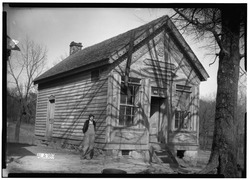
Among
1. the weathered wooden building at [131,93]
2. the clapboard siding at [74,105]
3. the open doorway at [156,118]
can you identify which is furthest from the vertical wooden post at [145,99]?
the clapboard siding at [74,105]

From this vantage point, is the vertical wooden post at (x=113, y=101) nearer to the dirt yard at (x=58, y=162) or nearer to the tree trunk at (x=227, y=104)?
the dirt yard at (x=58, y=162)

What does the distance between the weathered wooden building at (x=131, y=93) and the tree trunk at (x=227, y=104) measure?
151 cm

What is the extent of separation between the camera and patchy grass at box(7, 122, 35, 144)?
7691 millimetres

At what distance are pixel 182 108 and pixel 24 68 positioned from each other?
17.6 feet

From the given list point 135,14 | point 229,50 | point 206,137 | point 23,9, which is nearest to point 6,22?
point 23,9

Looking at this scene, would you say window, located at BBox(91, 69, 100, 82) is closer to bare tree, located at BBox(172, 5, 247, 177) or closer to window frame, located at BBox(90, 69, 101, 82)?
window frame, located at BBox(90, 69, 101, 82)

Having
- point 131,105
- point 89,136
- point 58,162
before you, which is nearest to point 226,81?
point 131,105

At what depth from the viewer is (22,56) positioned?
8320 millimetres

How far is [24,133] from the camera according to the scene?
29.8 ft

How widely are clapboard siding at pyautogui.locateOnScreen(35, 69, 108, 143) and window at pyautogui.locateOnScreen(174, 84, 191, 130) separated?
8.79 feet

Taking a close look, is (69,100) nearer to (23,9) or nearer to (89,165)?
(89,165)

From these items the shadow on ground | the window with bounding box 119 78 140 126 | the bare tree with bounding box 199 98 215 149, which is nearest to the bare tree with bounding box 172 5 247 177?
the bare tree with bounding box 199 98 215 149

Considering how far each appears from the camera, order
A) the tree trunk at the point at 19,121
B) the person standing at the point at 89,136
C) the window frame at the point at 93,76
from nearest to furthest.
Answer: the tree trunk at the point at 19,121, the person standing at the point at 89,136, the window frame at the point at 93,76

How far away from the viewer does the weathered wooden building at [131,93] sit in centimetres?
973
